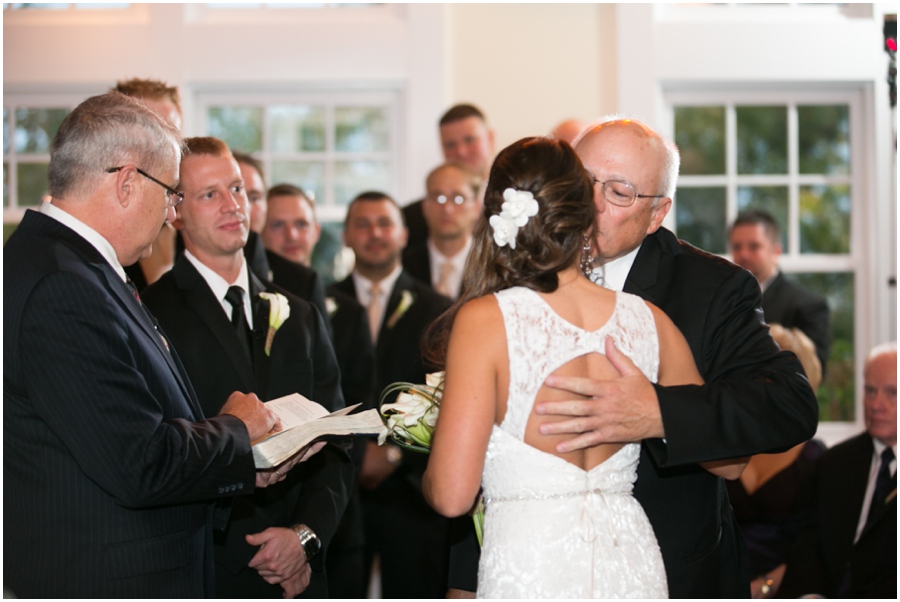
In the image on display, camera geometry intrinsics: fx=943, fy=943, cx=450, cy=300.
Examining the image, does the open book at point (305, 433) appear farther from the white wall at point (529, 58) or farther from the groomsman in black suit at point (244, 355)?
the white wall at point (529, 58)

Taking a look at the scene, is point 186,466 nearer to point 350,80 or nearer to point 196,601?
point 196,601

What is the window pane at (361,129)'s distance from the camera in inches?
255

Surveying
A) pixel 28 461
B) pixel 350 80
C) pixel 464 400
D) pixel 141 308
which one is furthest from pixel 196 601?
pixel 350 80

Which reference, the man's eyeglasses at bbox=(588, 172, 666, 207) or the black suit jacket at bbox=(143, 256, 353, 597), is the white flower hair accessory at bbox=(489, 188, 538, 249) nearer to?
the man's eyeglasses at bbox=(588, 172, 666, 207)

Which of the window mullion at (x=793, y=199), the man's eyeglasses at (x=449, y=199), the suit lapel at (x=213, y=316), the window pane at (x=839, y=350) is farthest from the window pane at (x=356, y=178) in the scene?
the suit lapel at (x=213, y=316)

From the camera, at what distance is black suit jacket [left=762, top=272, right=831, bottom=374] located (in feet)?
18.3

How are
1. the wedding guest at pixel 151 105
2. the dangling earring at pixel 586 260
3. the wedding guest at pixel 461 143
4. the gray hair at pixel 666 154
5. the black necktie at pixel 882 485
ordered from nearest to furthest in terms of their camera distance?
the dangling earring at pixel 586 260, the gray hair at pixel 666 154, the wedding guest at pixel 151 105, the black necktie at pixel 882 485, the wedding guest at pixel 461 143

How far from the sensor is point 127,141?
2275mm

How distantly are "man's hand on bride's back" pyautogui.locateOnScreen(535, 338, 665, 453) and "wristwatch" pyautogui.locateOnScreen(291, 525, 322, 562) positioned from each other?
124cm

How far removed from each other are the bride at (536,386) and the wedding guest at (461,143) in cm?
345

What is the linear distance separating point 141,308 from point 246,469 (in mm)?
467

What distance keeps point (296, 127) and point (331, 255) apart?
0.92 meters

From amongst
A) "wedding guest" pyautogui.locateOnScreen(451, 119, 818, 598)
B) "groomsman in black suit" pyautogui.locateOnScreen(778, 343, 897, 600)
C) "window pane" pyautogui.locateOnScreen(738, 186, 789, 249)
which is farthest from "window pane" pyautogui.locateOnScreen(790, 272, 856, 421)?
"wedding guest" pyautogui.locateOnScreen(451, 119, 818, 598)

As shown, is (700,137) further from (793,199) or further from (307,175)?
(307,175)
